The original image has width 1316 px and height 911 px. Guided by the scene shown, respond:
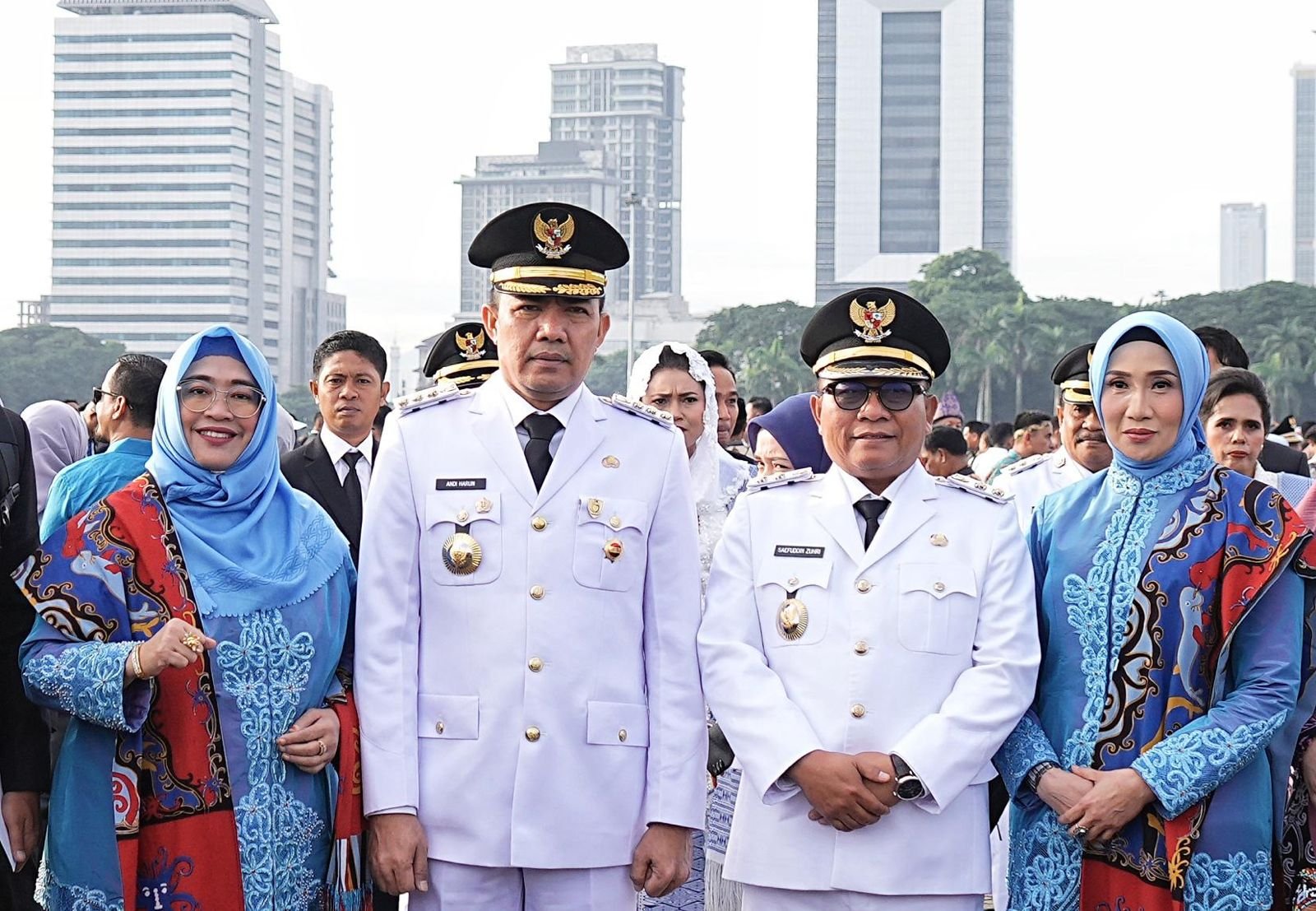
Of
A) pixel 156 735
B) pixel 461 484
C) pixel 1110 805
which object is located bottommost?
pixel 1110 805

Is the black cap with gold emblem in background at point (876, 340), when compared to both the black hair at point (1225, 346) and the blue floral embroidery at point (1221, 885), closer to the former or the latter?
the blue floral embroidery at point (1221, 885)

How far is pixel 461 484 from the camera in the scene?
311 centimetres

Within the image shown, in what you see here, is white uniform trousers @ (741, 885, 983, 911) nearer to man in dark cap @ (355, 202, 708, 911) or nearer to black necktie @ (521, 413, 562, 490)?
man in dark cap @ (355, 202, 708, 911)

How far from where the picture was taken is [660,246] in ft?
430

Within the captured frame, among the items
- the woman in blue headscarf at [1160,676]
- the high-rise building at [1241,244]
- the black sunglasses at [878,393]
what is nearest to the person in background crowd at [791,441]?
the black sunglasses at [878,393]

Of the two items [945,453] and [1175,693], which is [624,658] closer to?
[1175,693]

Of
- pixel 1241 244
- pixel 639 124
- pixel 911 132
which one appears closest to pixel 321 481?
pixel 911 132

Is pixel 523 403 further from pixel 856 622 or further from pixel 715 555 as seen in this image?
pixel 856 622

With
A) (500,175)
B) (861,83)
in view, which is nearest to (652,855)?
(861,83)

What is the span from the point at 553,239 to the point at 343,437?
2051 mm

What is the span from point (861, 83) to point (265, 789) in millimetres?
85715

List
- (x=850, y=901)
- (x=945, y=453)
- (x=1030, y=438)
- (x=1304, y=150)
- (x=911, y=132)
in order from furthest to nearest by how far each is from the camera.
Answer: (x=1304, y=150) < (x=911, y=132) < (x=1030, y=438) < (x=945, y=453) < (x=850, y=901)

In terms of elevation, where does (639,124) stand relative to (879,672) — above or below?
above

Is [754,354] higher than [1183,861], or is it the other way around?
[754,354]
